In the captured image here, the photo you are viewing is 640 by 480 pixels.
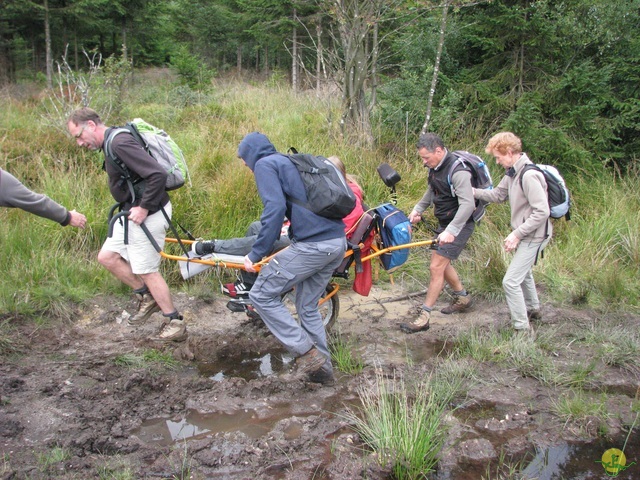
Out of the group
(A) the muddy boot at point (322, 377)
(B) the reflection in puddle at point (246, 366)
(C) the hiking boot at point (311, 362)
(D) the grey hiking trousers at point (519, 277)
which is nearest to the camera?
(C) the hiking boot at point (311, 362)

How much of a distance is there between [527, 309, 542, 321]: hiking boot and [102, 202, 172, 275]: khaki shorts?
3.88 m

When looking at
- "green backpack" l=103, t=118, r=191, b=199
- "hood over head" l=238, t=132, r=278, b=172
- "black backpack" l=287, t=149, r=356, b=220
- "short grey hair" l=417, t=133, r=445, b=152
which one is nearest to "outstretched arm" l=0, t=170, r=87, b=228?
"green backpack" l=103, t=118, r=191, b=199

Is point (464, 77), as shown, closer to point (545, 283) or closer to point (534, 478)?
point (545, 283)

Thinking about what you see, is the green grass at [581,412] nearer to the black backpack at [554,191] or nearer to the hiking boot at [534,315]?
the hiking boot at [534,315]

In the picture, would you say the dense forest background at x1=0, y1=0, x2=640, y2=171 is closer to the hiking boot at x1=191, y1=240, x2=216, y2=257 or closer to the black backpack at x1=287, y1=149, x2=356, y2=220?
the hiking boot at x1=191, y1=240, x2=216, y2=257

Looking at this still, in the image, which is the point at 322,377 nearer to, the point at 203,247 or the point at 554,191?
the point at 203,247

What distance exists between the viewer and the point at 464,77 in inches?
398

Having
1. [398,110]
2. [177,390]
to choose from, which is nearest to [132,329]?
[177,390]

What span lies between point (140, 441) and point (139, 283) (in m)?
1.83

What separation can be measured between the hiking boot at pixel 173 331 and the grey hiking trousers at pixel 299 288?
1.15 meters

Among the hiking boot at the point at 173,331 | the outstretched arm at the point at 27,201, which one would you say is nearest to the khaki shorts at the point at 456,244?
the hiking boot at the point at 173,331

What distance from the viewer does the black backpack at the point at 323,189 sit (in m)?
4.10

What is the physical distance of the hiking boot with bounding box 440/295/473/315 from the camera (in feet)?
20.6

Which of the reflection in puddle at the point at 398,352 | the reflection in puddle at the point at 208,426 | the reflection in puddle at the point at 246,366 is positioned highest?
the reflection in puddle at the point at 208,426
